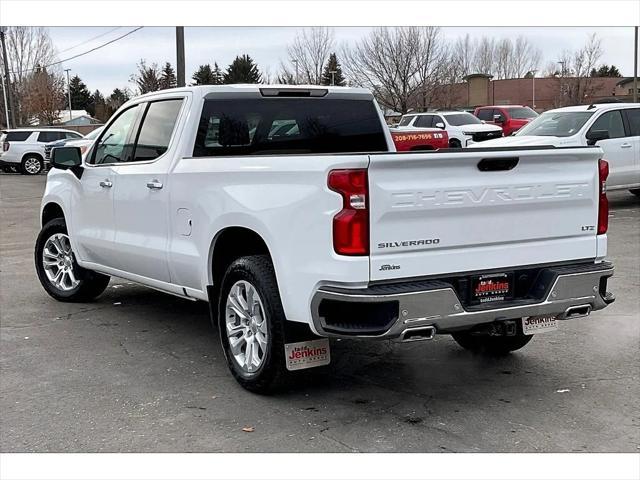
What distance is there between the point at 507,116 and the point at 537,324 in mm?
23884

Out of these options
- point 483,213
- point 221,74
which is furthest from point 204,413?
point 221,74

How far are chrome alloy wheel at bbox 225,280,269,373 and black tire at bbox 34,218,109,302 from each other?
2.80m

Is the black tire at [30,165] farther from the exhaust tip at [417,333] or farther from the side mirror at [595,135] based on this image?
the exhaust tip at [417,333]

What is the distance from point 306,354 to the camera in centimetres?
465

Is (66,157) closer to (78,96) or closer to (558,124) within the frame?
(558,124)

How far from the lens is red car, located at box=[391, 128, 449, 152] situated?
22.3 meters

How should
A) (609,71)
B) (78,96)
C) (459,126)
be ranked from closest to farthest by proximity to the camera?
(459,126) < (609,71) < (78,96)

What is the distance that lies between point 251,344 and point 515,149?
2021 mm

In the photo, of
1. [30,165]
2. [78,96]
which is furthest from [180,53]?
[78,96]

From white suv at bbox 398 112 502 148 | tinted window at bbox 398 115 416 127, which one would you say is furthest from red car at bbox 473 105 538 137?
tinted window at bbox 398 115 416 127

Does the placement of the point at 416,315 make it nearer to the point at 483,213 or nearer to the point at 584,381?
the point at 483,213

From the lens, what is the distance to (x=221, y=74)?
2440 inches

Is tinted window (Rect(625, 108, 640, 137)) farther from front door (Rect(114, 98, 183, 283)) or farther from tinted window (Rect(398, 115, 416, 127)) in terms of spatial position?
tinted window (Rect(398, 115, 416, 127))

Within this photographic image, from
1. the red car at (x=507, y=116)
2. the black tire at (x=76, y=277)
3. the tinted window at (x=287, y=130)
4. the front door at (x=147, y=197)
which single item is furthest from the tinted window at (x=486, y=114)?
the front door at (x=147, y=197)
